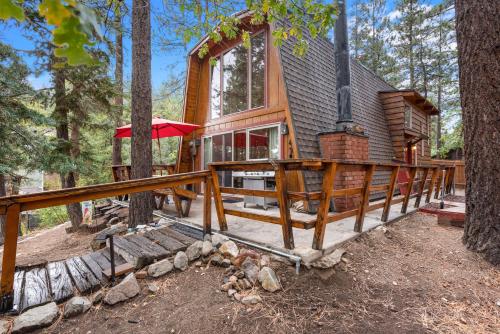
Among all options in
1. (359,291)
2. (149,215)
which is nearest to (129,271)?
(149,215)

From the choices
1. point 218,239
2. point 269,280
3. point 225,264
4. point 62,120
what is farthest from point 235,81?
point 269,280

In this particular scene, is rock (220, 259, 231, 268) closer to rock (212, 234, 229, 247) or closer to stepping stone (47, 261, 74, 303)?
rock (212, 234, 229, 247)

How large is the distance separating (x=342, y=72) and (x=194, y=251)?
172 inches

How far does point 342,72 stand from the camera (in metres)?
5.00

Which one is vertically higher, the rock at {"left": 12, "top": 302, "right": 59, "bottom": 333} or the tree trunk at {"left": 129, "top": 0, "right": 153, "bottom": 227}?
the tree trunk at {"left": 129, "top": 0, "right": 153, "bottom": 227}

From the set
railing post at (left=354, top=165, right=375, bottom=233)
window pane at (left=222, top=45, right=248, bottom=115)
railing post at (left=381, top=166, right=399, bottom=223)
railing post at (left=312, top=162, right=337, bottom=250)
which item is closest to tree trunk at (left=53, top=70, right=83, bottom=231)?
window pane at (left=222, top=45, right=248, bottom=115)

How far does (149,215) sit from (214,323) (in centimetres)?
269

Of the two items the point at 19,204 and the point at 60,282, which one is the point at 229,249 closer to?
the point at 60,282

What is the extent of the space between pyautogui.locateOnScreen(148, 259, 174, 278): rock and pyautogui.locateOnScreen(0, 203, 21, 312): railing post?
1064 mm

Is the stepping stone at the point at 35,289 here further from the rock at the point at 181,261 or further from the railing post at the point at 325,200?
the railing post at the point at 325,200

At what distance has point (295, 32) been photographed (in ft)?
10.2

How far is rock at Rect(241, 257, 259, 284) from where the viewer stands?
244 centimetres

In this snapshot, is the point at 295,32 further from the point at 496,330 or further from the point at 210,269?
the point at 496,330

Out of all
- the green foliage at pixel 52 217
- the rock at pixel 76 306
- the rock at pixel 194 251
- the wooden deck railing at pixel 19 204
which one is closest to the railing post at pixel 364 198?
the rock at pixel 194 251
